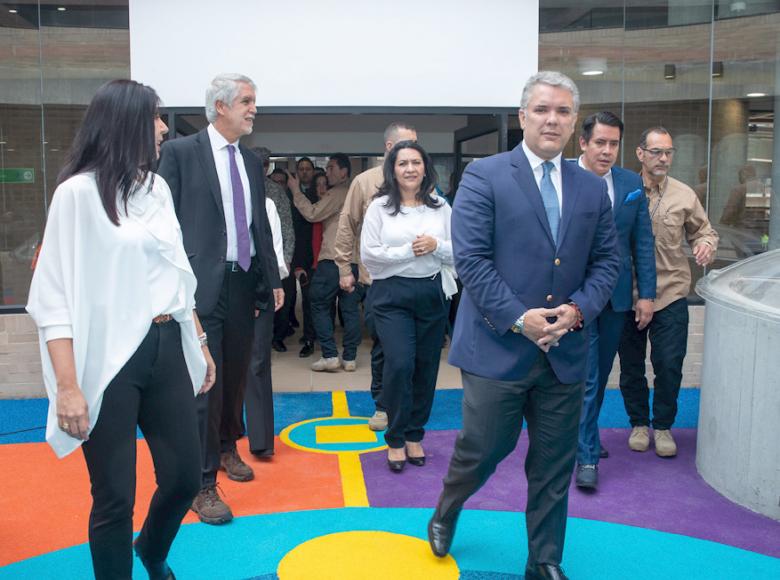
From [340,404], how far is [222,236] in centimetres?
260

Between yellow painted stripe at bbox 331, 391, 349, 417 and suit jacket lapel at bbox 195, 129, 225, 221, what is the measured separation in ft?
7.97

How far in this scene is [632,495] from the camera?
4.46 meters

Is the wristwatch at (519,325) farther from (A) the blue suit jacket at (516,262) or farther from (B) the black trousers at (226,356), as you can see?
(B) the black trousers at (226,356)

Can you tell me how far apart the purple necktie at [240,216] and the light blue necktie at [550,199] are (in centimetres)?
168

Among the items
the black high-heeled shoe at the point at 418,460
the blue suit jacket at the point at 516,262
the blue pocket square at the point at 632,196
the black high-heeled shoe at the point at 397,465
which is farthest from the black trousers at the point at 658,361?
the blue suit jacket at the point at 516,262

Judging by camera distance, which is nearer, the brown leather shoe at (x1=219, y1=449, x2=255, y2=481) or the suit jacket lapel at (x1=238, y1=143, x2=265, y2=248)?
the suit jacket lapel at (x1=238, y1=143, x2=265, y2=248)

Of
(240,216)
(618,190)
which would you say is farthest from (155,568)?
(618,190)

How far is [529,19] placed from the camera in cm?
673

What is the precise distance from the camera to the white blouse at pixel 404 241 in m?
4.69

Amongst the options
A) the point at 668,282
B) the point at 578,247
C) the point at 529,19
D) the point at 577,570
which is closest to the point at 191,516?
the point at 577,570

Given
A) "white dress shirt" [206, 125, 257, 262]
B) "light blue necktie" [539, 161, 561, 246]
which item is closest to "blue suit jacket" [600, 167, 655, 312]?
"light blue necktie" [539, 161, 561, 246]

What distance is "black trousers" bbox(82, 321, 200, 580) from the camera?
101 inches

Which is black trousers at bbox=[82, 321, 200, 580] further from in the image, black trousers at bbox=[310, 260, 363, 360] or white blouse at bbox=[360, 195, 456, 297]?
black trousers at bbox=[310, 260, 363, 360]

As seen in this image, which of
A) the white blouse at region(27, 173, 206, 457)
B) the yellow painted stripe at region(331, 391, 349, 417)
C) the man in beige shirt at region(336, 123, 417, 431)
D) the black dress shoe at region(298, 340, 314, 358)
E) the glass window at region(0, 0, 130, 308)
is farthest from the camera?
the black dress shoe at region(298, 340, 314, 358)
